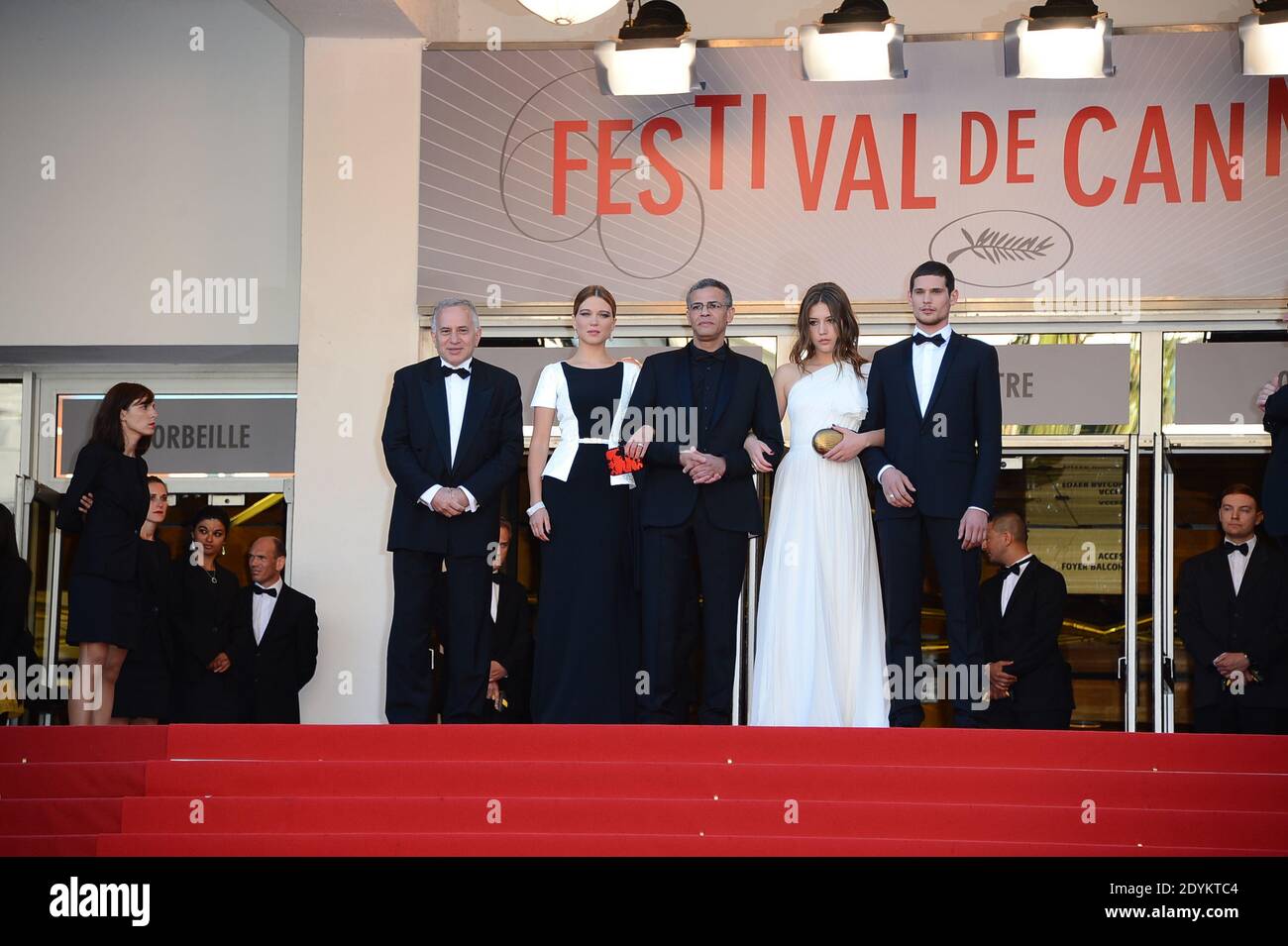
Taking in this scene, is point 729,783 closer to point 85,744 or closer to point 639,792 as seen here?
point 639,792

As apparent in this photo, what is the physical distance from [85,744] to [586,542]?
201cm

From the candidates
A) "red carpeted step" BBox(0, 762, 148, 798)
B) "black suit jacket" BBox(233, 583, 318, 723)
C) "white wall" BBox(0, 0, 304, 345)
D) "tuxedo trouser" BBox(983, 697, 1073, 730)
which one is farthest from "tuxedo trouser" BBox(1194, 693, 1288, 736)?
"white wall" BBox(0, 0, 304, 345)

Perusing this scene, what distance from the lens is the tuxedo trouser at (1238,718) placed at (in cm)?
709

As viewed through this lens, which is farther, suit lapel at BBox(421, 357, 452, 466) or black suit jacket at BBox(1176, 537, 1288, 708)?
black suit jacket at BBox(1176, 537, 1288, 708)

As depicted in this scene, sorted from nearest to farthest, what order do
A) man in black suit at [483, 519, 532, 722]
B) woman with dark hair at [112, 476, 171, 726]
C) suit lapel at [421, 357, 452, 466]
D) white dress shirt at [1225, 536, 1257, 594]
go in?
1. suit lapel at [421, 357, 452, 466]
2. white dress shirt at [1225, 536, 1257, 594]
3. woman with dark hair at [112, 476, 171, 726]
4. man in black suit at [483, 519, 532, 722]

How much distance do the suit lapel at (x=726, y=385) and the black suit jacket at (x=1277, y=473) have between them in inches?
80.4

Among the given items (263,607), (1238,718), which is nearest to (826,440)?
(1238,718)

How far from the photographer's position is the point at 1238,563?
7.39m

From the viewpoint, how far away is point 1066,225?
8438 millimetres

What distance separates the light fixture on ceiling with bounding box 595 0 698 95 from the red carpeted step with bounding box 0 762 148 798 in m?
4.45

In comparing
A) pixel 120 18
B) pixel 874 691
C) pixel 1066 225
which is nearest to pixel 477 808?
pixel 874 691

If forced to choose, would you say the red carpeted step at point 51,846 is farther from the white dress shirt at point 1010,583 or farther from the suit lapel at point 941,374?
the white dress shirt at point 1010,583

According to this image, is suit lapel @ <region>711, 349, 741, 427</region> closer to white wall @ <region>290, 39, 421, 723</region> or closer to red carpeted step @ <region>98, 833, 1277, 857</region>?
red carpeted step @ <region>98, 833, 1277, 857</region>

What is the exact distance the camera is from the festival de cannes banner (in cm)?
836
